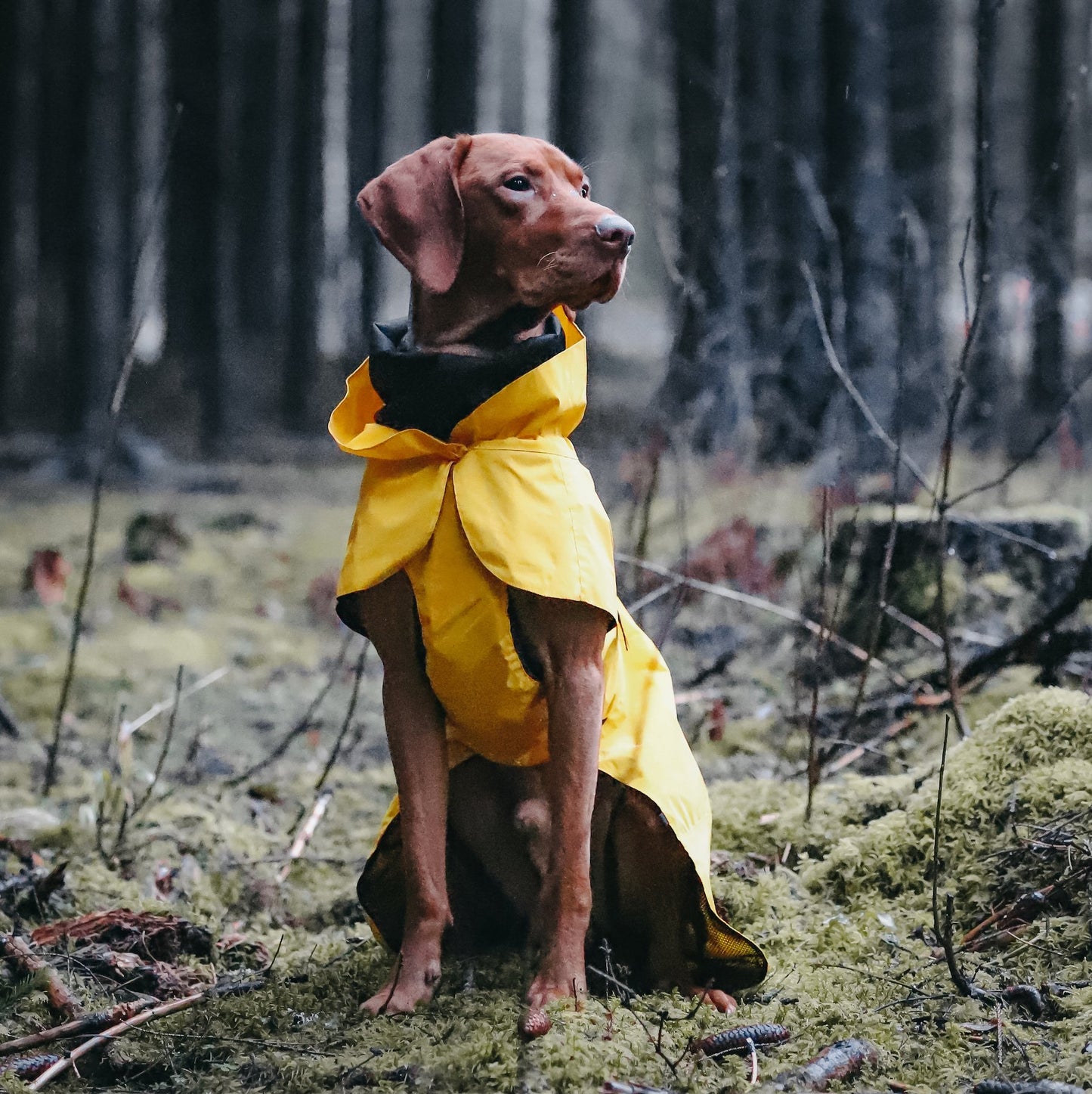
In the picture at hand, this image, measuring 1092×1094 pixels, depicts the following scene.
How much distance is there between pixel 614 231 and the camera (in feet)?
7.61

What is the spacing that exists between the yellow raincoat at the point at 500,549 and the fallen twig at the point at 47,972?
0.95 metres

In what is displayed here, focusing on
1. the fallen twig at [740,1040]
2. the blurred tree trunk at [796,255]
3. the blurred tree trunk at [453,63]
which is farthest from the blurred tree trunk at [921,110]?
the fallen twig at [740,1040]

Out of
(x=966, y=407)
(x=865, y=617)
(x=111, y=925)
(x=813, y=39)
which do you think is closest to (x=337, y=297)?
(x=813, y=39)

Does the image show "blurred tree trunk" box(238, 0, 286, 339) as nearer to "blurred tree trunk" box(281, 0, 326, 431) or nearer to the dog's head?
"blurred tree trunk" box(281, 0, 326, 431)

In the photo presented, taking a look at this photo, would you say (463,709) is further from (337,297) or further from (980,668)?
(337,297)

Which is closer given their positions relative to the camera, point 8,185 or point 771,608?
point 771,608

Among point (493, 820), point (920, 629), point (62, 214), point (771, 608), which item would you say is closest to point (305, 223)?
point (62, 214)

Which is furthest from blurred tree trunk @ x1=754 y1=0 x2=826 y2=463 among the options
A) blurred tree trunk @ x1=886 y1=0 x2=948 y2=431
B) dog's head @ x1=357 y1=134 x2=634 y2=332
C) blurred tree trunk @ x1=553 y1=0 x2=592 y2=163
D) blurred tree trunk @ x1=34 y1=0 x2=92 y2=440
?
blurred tree trunk @ x1=34 y1=0 x2=92 y2=440

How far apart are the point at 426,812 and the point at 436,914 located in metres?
0.22

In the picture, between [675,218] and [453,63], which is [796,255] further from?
[453,63]

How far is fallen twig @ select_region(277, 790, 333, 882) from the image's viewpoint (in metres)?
3.46

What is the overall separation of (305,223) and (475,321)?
14.0m

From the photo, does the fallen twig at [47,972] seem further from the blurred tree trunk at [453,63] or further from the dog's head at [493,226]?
the blurred tree trunk at [453,63]

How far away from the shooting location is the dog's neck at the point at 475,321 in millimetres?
2469
